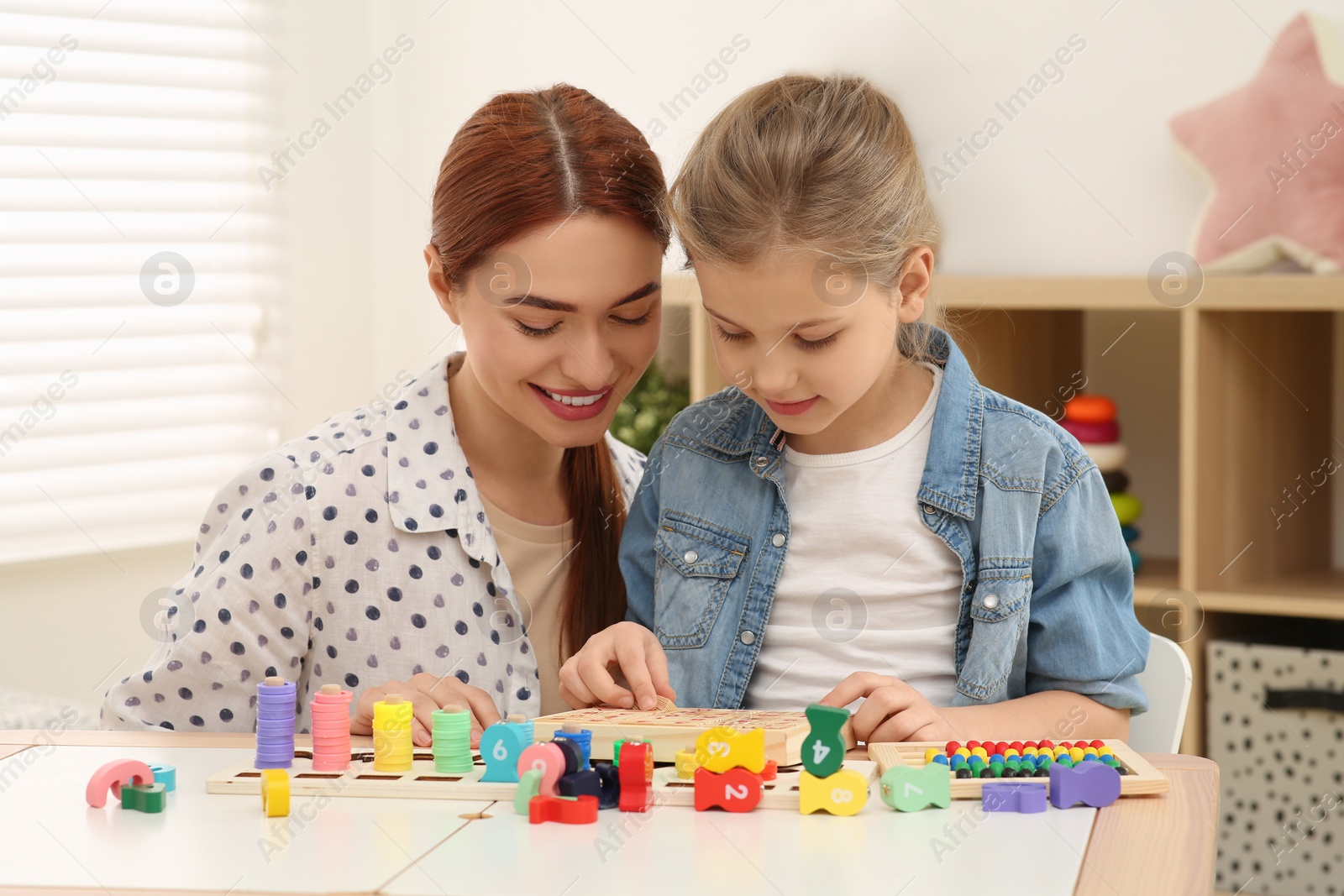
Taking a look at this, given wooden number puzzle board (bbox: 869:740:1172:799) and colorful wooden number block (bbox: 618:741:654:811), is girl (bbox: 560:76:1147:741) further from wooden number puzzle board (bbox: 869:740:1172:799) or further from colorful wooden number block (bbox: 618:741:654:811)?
colorful wooden number block (bbox: 618:741:654:811)

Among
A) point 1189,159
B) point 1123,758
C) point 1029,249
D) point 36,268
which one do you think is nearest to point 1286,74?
point 1189,159

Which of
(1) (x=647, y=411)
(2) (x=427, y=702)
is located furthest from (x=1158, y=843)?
(1) (x=647, y=411)

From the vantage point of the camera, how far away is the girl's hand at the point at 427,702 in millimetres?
994

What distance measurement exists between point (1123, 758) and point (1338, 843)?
124 cm

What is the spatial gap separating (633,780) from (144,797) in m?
0.30

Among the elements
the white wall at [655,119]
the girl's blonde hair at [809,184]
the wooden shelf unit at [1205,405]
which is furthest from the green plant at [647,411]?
the girl's blonde hair at [809,184]

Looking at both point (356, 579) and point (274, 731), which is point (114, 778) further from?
point (356, 579)

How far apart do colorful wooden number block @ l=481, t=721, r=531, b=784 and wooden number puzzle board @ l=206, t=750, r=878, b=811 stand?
1cm

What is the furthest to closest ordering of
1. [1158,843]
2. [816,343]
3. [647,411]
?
[647,411], [816,343], [1158,843]

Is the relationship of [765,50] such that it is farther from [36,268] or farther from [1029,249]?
[36,268]

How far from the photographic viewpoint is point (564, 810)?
784 millimetres

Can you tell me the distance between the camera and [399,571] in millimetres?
1283

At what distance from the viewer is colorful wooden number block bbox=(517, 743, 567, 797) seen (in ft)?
2.64

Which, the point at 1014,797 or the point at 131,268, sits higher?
the point at 131,268
